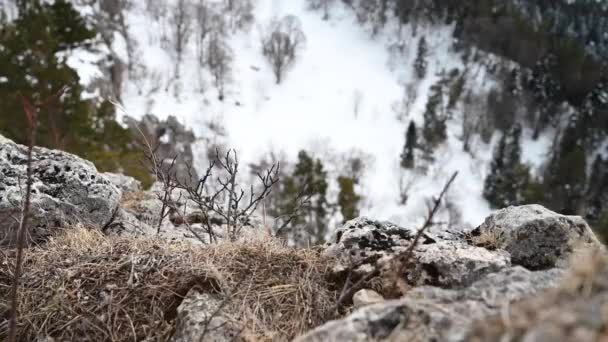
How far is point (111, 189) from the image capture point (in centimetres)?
380

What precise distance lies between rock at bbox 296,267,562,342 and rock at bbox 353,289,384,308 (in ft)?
1.69

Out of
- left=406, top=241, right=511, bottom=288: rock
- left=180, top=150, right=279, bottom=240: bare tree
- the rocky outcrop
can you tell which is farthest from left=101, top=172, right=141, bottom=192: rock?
left=406, top=241, right=511, bottom=288: rock

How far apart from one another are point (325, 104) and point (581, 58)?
32309 millimetres

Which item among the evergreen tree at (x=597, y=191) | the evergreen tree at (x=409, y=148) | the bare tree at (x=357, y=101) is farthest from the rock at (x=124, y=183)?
the evergreen tree at (x=597, y=191)

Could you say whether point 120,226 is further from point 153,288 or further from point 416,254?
point 416,254

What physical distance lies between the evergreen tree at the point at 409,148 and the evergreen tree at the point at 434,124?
2339 mm

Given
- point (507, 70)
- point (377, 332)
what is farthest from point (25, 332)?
point (507, 70)

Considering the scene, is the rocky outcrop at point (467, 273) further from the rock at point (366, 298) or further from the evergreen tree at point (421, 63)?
the evergreen tree at point (421, 63)

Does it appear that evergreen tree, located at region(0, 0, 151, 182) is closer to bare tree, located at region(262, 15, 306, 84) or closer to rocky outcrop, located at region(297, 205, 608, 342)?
rocky outcrop, located at region(297, 205, 608, 342)

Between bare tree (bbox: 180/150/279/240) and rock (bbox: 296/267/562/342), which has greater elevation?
bare tree (bbox: 180/150/279/240)

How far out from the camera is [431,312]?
1.26 metres

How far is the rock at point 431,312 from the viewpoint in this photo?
1.19 meters

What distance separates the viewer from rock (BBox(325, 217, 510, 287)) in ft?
7.13

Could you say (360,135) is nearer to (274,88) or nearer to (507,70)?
(274,88)
